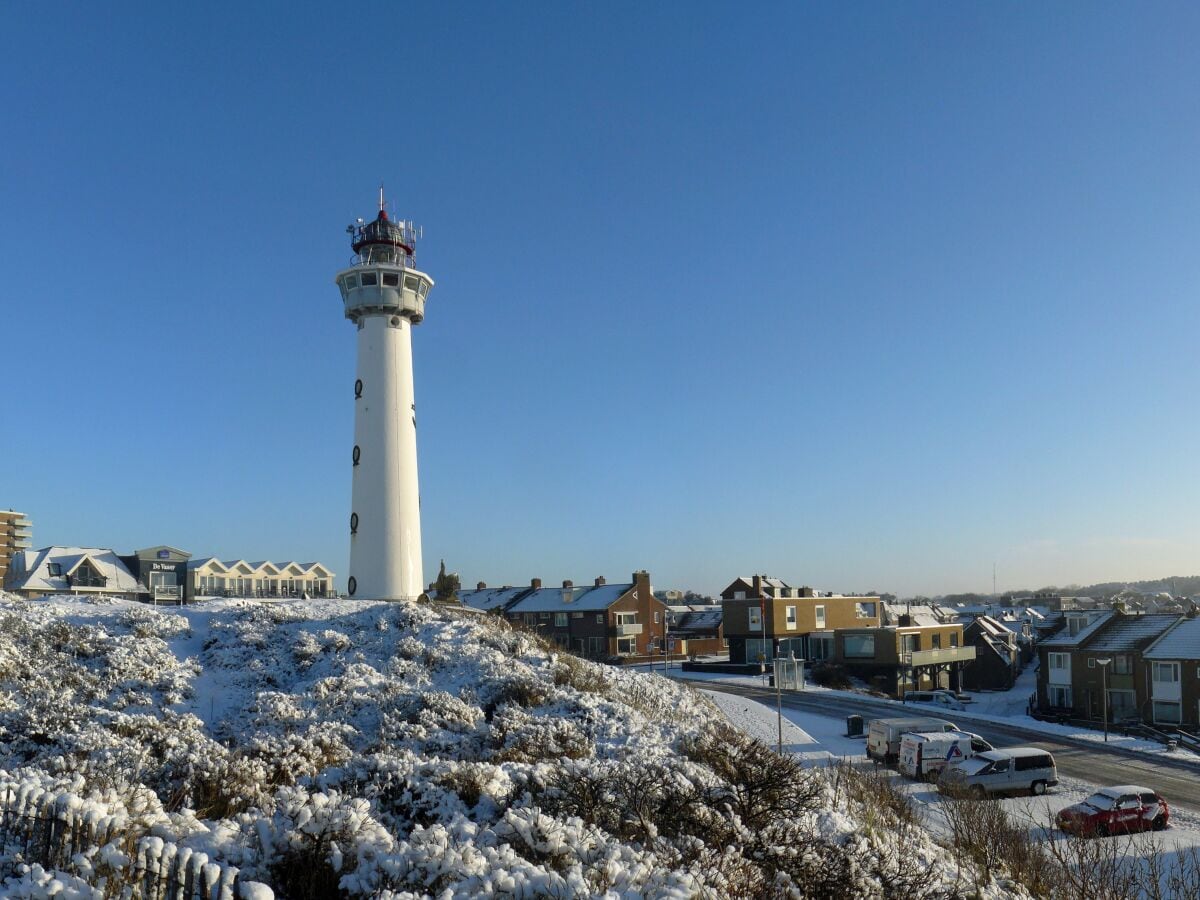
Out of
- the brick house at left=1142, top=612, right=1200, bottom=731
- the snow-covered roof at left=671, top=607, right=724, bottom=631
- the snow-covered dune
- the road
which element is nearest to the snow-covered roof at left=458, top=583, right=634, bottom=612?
the snow-covered roof at left=671, top=607, right=724, bottom=631

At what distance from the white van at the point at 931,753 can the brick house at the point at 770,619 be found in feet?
116

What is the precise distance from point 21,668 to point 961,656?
67.4 meters

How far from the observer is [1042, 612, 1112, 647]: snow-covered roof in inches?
2218

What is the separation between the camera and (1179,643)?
51156mm

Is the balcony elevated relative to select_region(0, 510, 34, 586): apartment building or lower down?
lower down

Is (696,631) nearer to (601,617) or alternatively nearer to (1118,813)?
(601,617)

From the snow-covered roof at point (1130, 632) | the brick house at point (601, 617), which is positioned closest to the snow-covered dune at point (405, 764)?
the snow-covered roof at point (1130, 632)

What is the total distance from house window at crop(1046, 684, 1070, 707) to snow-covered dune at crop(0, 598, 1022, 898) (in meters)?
35.4

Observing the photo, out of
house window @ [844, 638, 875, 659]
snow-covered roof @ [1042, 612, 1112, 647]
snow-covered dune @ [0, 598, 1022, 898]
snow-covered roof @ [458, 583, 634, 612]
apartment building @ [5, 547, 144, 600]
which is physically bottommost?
house window @ [844, 638, 875, 659]

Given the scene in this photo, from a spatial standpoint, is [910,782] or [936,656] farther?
[936,656]

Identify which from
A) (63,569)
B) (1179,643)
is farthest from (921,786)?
(63,569)

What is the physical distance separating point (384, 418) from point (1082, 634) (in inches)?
1879

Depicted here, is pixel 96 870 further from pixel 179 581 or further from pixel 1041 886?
pixel 179 581

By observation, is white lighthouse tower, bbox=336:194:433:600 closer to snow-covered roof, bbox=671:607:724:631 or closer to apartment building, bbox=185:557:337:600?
apartment building, bbox=185:557:337:600
